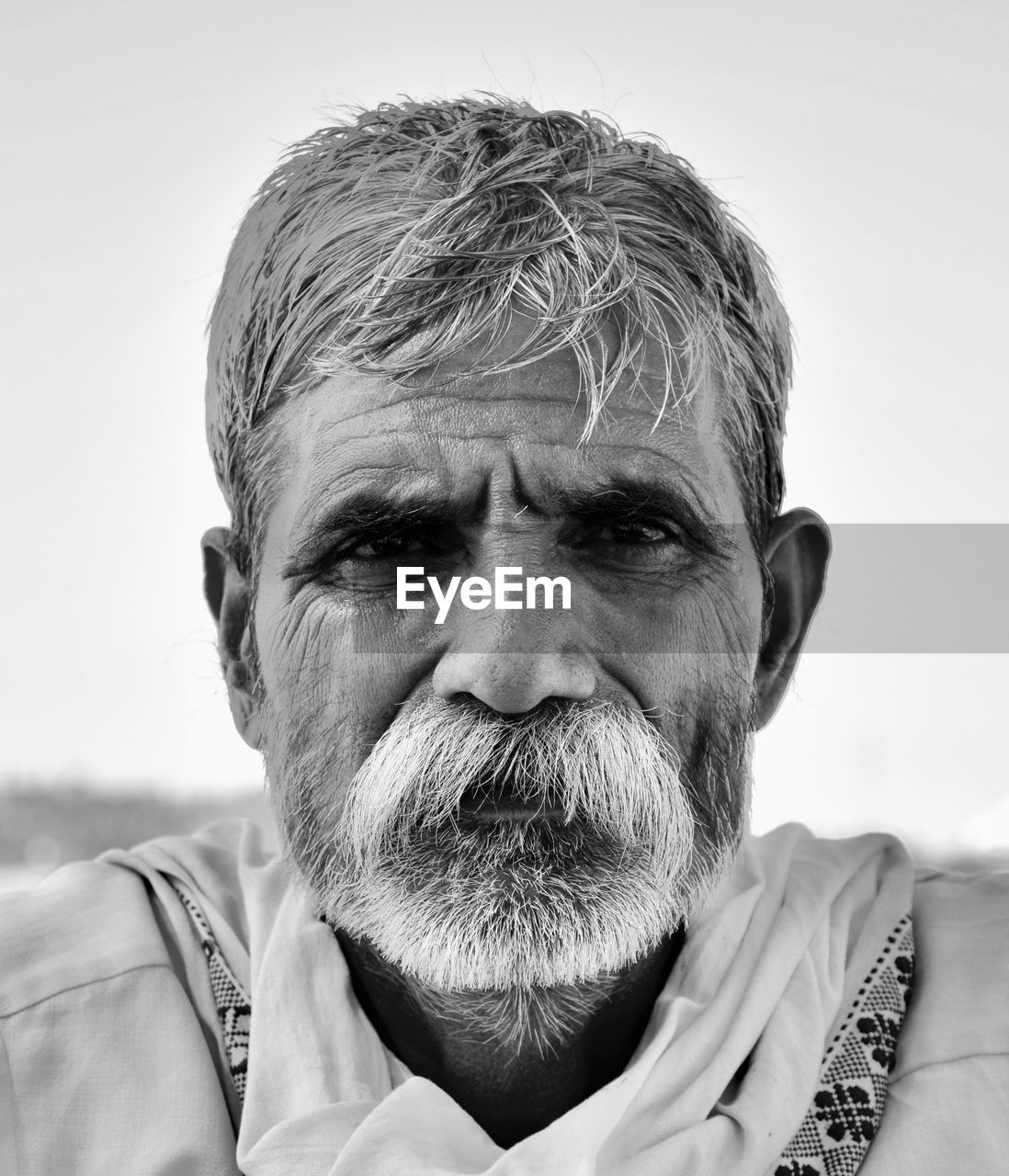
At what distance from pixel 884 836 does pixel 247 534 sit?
1.22 metres

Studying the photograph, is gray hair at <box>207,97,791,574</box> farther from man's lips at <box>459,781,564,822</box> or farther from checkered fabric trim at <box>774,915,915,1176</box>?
checkered fabric trim at <box>774,915,915,1176</box>

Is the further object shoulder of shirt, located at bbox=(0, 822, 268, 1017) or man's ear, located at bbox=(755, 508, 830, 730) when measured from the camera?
man's ear, located at bbox=(755, 508, 830, 730)

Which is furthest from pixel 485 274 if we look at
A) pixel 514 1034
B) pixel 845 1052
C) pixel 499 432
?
pixel 845 1052

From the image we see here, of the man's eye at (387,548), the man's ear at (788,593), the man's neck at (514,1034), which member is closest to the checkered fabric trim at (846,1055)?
the man's neck at (514,1034)

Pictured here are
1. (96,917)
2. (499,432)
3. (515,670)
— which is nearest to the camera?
(515,670)

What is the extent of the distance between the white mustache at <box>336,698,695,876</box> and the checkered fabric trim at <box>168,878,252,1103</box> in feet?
1.14

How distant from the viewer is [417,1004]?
6.57 feet

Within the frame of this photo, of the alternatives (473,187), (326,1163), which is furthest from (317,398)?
(326,1163)

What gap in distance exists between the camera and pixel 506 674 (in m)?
1.70

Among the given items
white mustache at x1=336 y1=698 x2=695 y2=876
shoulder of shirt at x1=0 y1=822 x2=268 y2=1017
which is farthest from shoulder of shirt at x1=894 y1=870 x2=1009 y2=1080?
shoulder of shirt at x1=0 y1=822 x2=268 y2=1017

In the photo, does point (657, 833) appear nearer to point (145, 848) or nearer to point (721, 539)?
point (721, 539)

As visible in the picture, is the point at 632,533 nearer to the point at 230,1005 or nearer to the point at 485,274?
the point at 485,274

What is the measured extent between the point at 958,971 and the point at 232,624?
133 centimetres

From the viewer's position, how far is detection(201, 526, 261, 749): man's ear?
2.21m
